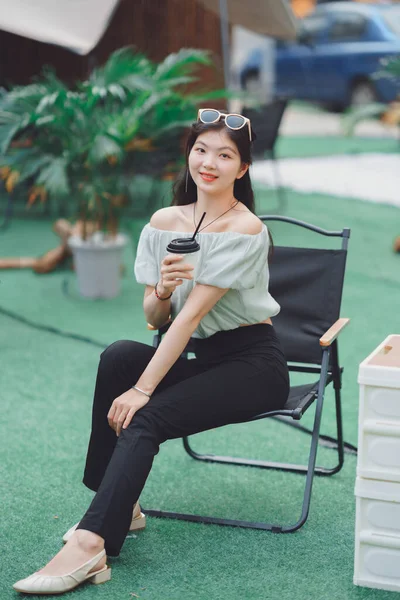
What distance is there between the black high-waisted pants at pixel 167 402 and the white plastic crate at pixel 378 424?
0.37 metres

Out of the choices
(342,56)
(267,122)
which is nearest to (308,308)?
(267,122)

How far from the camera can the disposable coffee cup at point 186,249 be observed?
2.42 metres

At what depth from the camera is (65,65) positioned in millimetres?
9797

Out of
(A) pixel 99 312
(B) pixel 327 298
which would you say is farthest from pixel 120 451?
(A) pixel 99 312

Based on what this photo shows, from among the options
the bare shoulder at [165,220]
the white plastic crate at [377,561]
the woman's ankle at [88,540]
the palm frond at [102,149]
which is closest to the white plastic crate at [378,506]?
the white plastic crate at [377,561]

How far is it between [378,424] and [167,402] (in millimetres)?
585

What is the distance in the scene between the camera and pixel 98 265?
555 centimetres

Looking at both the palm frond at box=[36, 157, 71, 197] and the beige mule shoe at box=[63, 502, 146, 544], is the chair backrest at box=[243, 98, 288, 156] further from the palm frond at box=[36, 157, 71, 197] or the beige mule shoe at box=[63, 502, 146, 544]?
the beige mule shoe at box=[63, 502, 146, 544]

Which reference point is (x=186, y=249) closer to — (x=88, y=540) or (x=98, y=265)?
(x=88, y=540)

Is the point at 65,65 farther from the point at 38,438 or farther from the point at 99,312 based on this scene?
the point at 38,438

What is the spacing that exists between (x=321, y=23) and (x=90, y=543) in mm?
12674

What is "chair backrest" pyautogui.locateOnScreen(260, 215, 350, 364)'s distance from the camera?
305 centimetres

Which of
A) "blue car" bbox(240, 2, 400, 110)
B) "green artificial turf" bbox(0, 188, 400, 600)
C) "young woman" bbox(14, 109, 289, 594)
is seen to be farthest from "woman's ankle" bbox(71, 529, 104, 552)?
"blue car" bbox(240, 2, 400, 110)

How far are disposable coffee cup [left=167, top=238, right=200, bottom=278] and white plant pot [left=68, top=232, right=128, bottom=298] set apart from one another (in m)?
3.12
